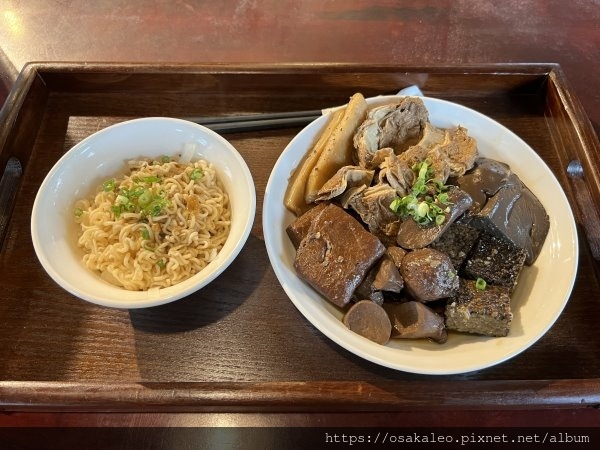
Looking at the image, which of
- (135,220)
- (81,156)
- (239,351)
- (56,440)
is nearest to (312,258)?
(239,351)

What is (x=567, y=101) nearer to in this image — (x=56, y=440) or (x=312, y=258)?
(x=312, y=258)

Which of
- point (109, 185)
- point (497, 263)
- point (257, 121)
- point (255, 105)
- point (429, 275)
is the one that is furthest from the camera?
point (255, 105)

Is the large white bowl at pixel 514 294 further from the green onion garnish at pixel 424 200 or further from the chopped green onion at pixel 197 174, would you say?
the green onion garnish at pixel 424 200

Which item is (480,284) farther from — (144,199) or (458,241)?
(144,199)

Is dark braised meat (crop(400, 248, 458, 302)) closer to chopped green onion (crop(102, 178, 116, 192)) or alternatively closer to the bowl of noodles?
the bowl of noodles

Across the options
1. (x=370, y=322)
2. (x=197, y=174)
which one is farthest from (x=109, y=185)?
(x=370, y=322)

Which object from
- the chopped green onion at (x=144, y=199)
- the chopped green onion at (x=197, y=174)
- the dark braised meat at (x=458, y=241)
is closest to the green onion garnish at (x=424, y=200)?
the dark braised meat at (x=458, y=241)
